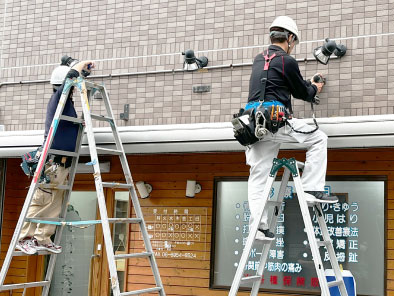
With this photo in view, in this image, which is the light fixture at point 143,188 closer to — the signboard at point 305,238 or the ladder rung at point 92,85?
the signboard at point 305,238

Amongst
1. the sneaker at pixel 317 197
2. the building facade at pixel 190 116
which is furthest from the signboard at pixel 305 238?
the sneaker at pixel 317 197

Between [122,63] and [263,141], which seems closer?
[263,141]

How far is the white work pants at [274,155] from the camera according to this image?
596 centimetres

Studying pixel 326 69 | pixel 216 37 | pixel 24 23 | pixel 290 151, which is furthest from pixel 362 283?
pixel 24 23

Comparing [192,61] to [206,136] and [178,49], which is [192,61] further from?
[206,136]

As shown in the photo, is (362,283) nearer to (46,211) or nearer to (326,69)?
(326,69)

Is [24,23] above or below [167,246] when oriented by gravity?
above

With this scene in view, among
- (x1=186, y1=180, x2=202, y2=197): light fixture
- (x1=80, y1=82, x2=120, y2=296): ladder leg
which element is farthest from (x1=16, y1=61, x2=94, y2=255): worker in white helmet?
(x1=186, y1=180, x2=202, y2=197): light fixture

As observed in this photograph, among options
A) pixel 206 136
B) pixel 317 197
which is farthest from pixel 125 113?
pixel 317 197

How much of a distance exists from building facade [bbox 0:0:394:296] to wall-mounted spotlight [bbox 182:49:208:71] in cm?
8

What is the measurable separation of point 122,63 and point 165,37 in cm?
71

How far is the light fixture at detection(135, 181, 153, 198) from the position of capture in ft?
31.0

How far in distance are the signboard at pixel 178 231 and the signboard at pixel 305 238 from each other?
23 cm

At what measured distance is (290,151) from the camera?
866 cm
